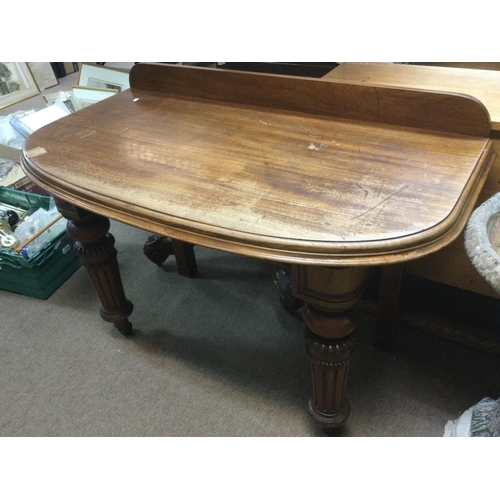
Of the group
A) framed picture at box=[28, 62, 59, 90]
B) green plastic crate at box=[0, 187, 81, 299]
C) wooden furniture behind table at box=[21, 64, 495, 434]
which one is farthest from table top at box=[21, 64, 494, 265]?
framed picture at box=[28, 62, 59, 90]

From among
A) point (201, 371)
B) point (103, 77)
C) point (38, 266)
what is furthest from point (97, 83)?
point (201, 371)

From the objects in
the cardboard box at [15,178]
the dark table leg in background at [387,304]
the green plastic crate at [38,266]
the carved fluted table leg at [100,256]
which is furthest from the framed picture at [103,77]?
the dark table leg in background at [387,304]

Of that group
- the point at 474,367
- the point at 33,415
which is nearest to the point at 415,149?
the point at 474,367

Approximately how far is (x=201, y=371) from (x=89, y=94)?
5.08ft

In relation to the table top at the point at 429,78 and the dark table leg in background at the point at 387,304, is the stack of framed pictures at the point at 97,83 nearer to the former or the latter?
the table top at the point at 429,78

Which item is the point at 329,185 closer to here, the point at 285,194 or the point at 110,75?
the point at 285,194

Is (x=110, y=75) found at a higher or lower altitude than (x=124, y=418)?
higher

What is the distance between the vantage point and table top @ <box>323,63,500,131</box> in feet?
3.19

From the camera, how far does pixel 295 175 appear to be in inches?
31.1

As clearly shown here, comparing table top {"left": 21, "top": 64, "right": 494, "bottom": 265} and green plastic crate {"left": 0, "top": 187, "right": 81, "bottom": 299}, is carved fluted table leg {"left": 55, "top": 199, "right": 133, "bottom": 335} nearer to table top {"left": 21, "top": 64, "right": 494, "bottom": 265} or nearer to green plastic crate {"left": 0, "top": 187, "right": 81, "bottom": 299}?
table top {"left": 21, "top": 64, "right": 494, "bottom": 265}

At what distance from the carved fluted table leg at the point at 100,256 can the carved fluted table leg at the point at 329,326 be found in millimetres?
604

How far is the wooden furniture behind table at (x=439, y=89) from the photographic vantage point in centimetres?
97

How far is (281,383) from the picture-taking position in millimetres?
1228

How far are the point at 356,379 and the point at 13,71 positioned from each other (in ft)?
9.86
